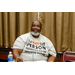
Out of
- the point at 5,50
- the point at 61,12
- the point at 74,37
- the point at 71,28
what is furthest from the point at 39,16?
the point at 5,50

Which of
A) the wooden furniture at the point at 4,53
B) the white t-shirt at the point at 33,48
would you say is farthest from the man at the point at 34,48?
the wooden furniture at the point at 4,53

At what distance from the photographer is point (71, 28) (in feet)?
6.02

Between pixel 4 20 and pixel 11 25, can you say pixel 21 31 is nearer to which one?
pixel 11 25

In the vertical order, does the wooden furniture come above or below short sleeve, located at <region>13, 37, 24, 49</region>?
below

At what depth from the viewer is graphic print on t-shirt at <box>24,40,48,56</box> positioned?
4.45 ft

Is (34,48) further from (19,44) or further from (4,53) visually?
(4,53)

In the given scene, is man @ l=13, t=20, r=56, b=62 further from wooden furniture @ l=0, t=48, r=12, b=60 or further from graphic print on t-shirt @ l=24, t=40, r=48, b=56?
wooden furniture @ l=0, t=48, r=12, b=60

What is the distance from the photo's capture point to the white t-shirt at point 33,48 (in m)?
1.36

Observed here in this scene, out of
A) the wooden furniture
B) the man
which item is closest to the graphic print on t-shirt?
the man

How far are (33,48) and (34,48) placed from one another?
2cm

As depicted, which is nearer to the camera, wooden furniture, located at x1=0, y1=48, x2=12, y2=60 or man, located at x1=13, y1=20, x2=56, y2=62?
man, located at x1=13, y1=20, x2=56, y2=62

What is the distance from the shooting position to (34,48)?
1360mm

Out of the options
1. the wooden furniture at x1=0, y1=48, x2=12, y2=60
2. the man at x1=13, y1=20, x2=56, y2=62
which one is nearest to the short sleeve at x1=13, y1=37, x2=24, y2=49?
the man at x1=13, y1=20, x2=56, y2=62

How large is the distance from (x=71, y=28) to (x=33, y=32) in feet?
2.97
